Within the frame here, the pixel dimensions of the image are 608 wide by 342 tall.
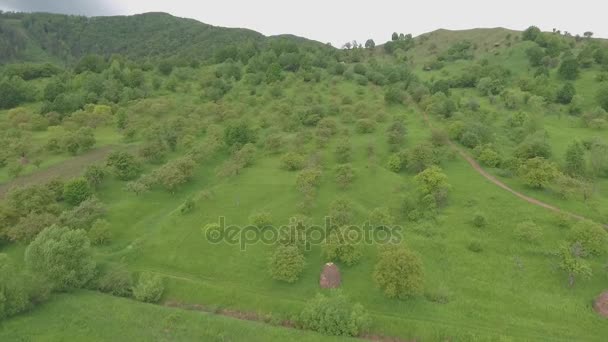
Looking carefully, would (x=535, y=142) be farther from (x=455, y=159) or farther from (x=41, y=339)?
(x=41, y=339)

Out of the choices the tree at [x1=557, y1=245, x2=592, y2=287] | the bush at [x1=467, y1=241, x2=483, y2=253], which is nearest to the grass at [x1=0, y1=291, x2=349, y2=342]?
the bush at [x1=467, y1=241, x2=483, y2=253]

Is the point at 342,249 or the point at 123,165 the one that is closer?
the point at 342,249

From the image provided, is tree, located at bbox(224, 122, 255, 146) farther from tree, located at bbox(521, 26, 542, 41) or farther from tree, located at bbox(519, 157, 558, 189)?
tree, located at bbox(521, 26, 542, 41)

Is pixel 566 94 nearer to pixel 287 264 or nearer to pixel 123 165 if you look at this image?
pixel 287 264

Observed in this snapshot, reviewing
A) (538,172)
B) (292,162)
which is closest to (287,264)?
(292,162)

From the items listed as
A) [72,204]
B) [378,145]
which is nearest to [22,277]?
[72,204]
